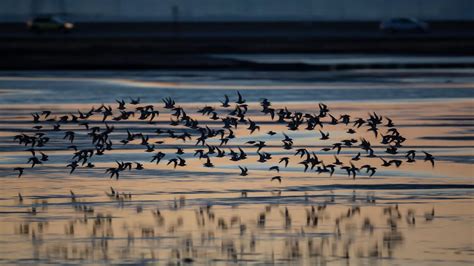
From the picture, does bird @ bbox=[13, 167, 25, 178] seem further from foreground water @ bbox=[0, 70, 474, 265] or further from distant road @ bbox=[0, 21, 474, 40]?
distant road @ bbox=[0, 21, 474, 40]

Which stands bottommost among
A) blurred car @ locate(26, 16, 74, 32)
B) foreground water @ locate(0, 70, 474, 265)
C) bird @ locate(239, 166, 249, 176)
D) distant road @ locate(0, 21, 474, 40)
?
foreground water @ locate(0, 70, 474, 265)

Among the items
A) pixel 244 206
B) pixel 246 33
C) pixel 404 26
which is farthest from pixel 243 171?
pixel 404 26

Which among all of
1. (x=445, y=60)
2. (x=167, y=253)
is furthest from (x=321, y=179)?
(x=445, y=60)

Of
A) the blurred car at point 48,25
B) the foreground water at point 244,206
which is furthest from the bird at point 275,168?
the blurred car at point 48,25

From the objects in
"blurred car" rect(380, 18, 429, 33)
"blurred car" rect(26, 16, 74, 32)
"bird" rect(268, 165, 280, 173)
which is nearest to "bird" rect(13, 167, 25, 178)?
"bird" rect(268, 165, 280, 173)

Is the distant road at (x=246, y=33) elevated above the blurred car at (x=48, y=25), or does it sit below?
below

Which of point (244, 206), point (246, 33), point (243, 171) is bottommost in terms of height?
point (244, 206)

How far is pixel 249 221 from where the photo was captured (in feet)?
42.5

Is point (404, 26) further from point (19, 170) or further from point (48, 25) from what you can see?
point (19, 170)

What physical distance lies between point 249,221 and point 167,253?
6.04ft

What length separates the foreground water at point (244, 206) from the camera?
1133cm

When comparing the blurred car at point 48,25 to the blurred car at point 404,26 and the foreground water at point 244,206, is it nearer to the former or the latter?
the blurred car at point 404,26

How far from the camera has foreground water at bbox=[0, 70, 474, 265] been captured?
11.3 m

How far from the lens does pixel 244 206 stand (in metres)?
14.0
